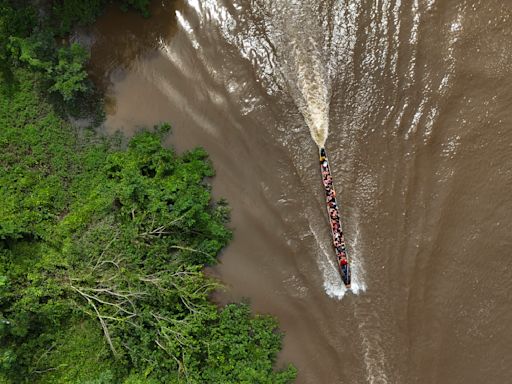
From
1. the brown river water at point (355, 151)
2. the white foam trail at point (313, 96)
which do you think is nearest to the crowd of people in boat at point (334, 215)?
the brown river water at point (355, 151)

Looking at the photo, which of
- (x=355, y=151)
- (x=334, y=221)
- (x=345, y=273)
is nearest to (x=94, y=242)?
(x=334, y=221)

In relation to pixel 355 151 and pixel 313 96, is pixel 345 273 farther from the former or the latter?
pixel 313 96

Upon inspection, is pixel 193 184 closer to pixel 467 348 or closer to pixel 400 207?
pixel 400 207

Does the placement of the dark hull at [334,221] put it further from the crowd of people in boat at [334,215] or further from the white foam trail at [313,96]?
the white foam trail at [313,96]

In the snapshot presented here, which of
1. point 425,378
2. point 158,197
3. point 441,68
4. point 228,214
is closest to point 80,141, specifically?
Answer: point 158,197

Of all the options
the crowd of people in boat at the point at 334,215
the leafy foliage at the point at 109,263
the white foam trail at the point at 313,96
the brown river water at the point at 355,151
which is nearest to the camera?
the leafy foliage at the point at 109,263
